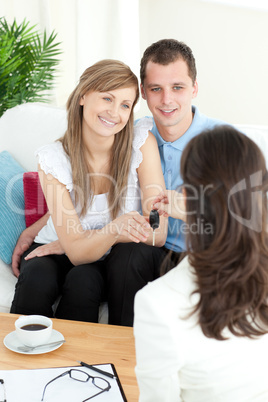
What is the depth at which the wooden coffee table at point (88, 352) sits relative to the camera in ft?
4.21

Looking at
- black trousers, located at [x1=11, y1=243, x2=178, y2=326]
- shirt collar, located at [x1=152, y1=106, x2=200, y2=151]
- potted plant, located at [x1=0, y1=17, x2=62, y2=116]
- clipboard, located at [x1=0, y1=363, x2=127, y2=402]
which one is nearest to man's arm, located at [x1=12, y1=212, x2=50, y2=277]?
black trousers, located at [x1=11, y1=243, x2=178, y2=326]

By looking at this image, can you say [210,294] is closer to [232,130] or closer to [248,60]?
[232,130]

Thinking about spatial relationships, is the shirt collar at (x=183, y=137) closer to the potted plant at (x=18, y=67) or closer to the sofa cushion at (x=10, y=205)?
the sofa cushion at (x=10, y=205)

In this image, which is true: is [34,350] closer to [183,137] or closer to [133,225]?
[133,225]

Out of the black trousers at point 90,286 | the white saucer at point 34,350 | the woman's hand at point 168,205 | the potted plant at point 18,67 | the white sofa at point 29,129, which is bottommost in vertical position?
the black trousers at point 90,286

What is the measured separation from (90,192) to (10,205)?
0.41m

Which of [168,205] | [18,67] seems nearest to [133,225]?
[168,205]

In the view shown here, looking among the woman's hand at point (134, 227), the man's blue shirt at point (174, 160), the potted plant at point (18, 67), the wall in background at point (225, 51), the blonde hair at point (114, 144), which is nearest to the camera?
the woman's hand at point (134, 227)

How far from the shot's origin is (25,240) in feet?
7.30

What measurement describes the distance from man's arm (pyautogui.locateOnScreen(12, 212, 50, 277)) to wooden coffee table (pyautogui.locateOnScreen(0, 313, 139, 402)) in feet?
2.19

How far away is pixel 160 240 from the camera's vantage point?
6.55 feet

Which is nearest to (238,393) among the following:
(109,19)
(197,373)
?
(197,373)

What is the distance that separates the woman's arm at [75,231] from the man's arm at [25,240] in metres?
0.27

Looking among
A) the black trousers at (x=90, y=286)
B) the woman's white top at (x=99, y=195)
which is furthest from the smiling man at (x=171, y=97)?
the black trousers at (x=90, y=286)
